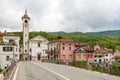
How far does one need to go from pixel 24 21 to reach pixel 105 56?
33.3 metres

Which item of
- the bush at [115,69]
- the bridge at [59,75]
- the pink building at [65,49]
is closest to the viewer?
the bridge at [59,75]

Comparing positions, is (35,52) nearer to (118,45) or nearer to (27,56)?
(27,56)

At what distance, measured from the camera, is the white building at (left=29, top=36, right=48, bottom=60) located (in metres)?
114

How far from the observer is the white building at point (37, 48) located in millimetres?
114312

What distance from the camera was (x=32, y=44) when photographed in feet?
377

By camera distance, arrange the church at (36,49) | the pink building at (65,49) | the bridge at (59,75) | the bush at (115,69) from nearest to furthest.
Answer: the bridge at (59,75) < the bush at (115,69) < the pink building at (65,49) < the church at (36,49)

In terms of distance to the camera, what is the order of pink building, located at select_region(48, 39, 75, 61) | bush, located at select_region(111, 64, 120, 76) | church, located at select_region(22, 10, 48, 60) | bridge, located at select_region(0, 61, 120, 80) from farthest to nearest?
church, located at select_region(22, 10, 48, 60)
pink building, located at select_region(48, 39, 75, 61)
bush, located at select_region(111, 64, 120, 76)
bridge, located at select_region(0, 61, 120, 80)

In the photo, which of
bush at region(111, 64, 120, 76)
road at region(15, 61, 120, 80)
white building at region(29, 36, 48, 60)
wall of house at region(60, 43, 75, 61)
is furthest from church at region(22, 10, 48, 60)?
bush at region(111, 64, 120, 76)

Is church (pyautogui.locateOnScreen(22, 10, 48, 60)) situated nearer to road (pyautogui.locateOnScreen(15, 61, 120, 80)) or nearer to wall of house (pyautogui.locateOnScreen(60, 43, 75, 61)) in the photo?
wall of house (pyautogui.locateOnScreen(60, 43, 75, 61))

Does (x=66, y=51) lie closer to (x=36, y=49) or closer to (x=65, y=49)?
(x=65, y=49)

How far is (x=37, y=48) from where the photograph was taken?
115 metres

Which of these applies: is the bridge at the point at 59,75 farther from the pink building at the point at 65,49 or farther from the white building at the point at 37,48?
the white building at the point at 37,48

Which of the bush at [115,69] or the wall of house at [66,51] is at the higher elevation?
the wall of house at [66,51]

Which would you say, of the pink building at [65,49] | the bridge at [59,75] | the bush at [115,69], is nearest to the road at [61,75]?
the bridge at [59,75]
